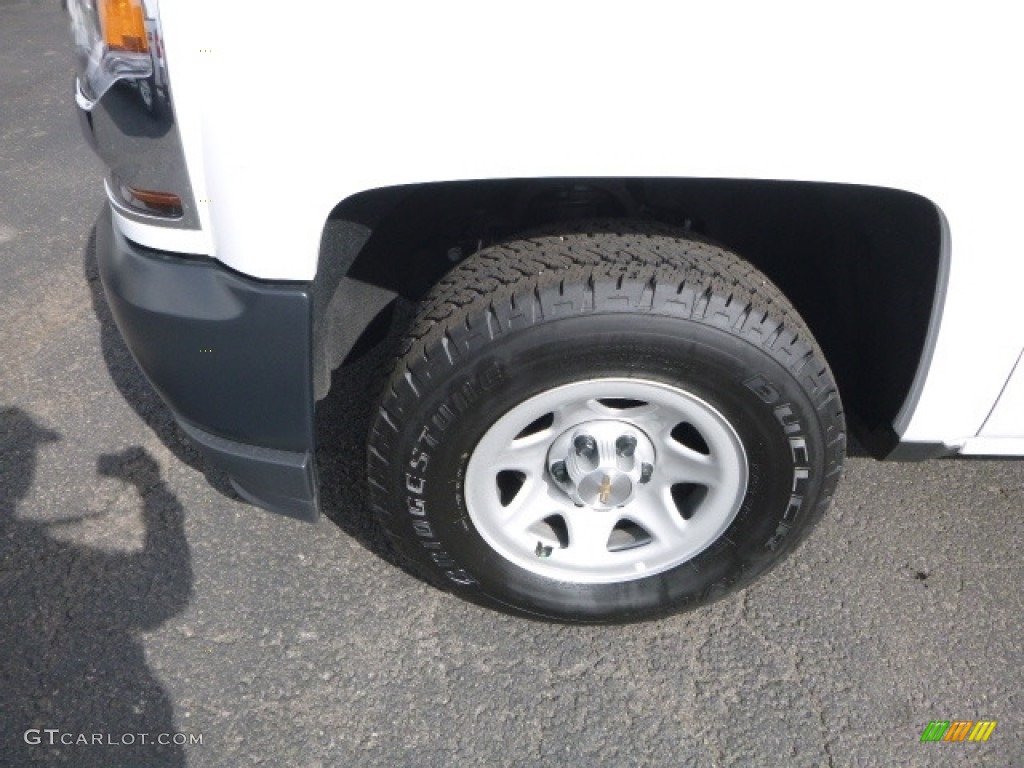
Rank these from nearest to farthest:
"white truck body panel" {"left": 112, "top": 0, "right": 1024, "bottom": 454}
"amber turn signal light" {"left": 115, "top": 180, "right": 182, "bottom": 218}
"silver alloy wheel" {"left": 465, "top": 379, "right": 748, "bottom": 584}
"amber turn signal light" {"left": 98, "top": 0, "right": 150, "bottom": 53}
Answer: "white truck body panel" {"left": 112, "top": 0, "right": 1024, "bottom": 454}
"amber turn signal light" {"left": 98, "top": 0, "right": 150, "bottom": 53}
"amber turn signal light" {"left": 115, "top": 180, "right": 182, "bottom": 218}
"silver alloy wheel" {"left": 465, "top": 379, "right": 748, "bottom": 584}

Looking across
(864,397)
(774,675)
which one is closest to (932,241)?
A: (864,397)

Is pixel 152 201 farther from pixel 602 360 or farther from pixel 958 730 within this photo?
pixel 958 730

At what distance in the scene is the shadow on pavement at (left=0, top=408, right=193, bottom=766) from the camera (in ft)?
6.11

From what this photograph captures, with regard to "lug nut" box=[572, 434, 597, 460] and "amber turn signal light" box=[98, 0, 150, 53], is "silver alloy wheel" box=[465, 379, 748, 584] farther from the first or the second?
"amber turn signal light" box=[98, 0, 150, 53]

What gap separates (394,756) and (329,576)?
1.75ft

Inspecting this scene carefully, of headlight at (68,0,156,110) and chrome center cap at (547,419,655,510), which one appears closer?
headlight at (68,0,156,110)

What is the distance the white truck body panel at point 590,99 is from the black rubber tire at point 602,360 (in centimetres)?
25

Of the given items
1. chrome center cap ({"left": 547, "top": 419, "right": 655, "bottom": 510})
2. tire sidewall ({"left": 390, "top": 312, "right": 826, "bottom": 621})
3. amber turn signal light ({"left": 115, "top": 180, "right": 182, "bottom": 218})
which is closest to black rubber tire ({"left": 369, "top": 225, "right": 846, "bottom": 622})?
tire sidewall ({"left": 390, "top": 312, "right": 826, "bottom": 621})

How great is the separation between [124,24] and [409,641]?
4.77 ft

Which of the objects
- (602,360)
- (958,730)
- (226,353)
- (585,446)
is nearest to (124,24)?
(226,353)

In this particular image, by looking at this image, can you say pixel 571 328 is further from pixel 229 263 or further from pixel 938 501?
pixel 938 501

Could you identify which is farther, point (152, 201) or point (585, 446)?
point (585, 446)

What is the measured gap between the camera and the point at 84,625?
2086mm

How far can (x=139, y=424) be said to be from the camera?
2.70m
